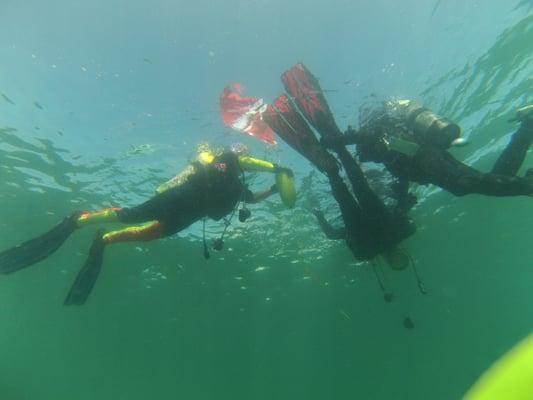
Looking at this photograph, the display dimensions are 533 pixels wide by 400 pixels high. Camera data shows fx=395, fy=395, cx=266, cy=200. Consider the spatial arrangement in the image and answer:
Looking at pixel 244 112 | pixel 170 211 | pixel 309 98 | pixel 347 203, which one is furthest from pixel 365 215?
pixel 244 112

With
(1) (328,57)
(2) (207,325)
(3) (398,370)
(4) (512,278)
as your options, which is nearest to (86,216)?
(1) (328,57)

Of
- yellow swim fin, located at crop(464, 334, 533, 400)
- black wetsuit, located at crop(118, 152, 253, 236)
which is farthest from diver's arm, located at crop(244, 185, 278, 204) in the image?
yellow swim fin, located at crop(464, 334, 533, 400)

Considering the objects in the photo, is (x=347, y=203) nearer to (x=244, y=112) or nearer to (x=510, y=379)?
(x=244, y=112)

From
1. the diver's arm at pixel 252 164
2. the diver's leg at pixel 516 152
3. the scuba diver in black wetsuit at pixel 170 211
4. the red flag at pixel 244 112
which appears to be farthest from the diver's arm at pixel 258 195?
the diver's leg at pixel 516 152

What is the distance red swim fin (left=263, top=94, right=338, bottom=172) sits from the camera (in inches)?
340

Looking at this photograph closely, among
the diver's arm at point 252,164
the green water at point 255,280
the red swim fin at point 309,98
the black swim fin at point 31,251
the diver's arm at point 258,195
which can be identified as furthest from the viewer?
the green water at point 255,280

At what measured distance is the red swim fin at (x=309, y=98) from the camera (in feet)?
29.0

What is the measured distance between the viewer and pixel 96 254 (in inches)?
341

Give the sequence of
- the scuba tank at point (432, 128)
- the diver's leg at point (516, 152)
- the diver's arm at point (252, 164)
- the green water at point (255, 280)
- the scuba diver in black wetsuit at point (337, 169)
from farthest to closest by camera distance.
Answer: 1. the green water at point (255, 280)
2. the diver's arm at point (252, 164)
3. the scuba diver in black wetsuit at point (337, 169)
4. the scuba tank at point (432, 128)
5. the diver's leg at point (516, 152)

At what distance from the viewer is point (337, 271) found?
90.9ft

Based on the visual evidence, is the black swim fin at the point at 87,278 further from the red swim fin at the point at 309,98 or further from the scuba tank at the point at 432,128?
the scuba tank at the point at 432,128

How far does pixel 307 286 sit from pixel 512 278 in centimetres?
2198

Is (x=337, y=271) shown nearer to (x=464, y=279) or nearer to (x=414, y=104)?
(x=464, y=279)

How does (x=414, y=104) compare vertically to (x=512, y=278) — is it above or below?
below
